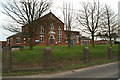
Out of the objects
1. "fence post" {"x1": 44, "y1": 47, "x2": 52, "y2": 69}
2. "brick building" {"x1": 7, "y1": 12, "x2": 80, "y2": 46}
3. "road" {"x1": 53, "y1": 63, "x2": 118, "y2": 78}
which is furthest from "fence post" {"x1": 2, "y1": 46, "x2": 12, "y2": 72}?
"brick building" {"x1": 7, "y1": 12, "x2": 80, "y2": 46}

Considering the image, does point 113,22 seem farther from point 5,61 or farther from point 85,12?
point 5,61

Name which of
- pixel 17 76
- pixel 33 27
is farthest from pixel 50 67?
pixel 33 27

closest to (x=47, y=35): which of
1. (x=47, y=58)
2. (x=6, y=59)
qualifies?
(x=47, y=58)

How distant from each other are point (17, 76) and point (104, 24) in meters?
23.1

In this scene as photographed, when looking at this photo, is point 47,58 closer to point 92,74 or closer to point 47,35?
point 92,74

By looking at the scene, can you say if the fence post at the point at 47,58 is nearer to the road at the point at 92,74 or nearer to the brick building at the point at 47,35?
the road at the point at 92,74

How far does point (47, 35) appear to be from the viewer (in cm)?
4041

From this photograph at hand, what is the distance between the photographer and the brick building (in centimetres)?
1767

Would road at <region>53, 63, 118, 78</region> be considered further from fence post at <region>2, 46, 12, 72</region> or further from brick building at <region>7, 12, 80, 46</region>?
brick building at <region>7, 12, 80, 46</region>


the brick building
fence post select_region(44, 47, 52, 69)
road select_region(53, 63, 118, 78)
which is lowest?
road select_region(53, 63, 118, 78)

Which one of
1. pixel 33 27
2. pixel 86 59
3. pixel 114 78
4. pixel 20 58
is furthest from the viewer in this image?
pixel 33 27

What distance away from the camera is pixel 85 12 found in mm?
28375

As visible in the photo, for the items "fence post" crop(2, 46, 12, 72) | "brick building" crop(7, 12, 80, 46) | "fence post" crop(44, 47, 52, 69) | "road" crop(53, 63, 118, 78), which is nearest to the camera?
"road" crop(53, 63, 118, 78)

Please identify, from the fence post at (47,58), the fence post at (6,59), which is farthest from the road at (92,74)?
the fence post at (6,59)
